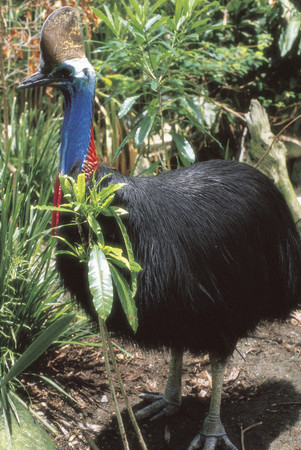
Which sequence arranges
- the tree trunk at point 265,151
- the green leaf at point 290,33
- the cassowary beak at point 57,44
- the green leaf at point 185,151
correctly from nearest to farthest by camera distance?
the cassowary beak at point 57,44
the green leaf at point 185,151
the tree trunk at point 265,151
the green leaf at point 290,33

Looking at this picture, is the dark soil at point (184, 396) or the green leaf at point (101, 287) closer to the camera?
the green leaf at point (101, 287)

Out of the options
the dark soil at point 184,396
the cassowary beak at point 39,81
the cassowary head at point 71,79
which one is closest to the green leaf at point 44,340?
the cassowary head at point 71,79

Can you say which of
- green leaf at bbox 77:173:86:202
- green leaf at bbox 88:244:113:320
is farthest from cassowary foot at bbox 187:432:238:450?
green leaf at bbox 77:173:86:202

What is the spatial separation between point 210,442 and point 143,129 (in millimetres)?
1447

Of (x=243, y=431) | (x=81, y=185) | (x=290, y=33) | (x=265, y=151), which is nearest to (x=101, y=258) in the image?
(x=81, y=185)

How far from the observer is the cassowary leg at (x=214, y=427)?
88.3 inches

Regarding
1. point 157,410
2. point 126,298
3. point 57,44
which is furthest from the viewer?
point 157,410

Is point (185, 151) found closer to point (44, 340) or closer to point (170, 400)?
point (170, 400)

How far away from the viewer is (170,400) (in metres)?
2.50

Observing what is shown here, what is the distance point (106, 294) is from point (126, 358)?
163 cm

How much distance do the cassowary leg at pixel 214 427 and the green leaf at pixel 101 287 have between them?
1.05m

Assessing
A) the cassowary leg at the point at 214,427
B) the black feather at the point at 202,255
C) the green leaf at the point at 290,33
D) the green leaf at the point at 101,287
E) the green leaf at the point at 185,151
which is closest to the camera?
the green leaf at the point at 101,287

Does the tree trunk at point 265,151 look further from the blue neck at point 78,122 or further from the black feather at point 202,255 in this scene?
the blue neck at point 78,122

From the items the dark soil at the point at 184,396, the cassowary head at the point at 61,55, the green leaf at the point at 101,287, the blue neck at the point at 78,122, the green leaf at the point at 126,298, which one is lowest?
the dark soil at the point at 184,396
